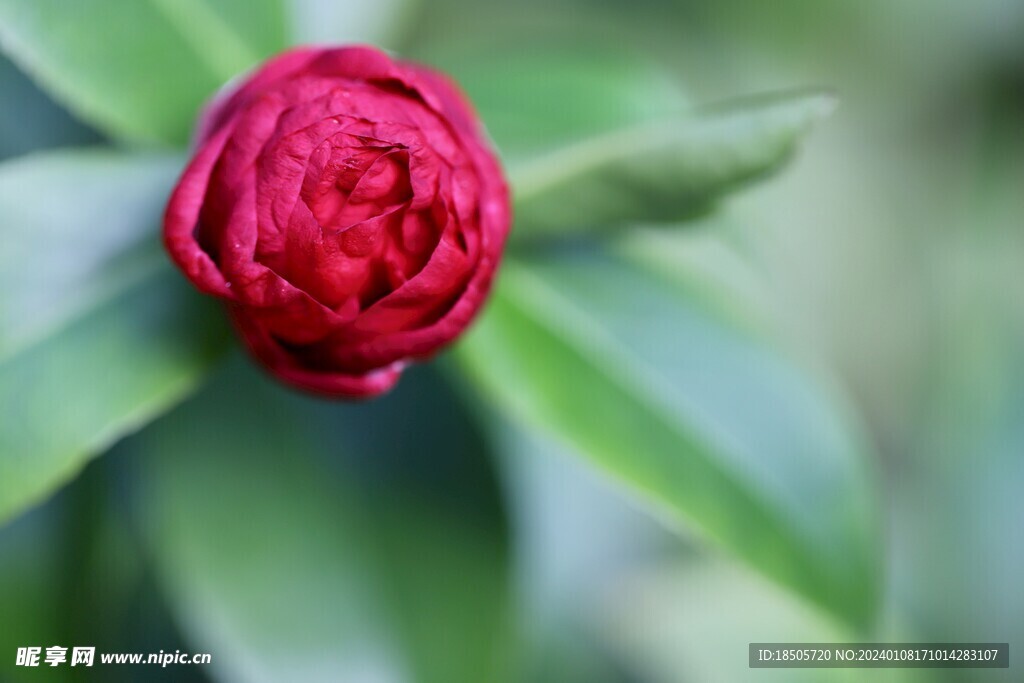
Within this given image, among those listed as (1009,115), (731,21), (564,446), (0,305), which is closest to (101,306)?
(0,305)

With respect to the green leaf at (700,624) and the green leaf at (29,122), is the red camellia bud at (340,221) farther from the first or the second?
the green leaf at (700,624)

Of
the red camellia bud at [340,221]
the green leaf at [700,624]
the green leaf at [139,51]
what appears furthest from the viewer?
the green leaf at [700,624]

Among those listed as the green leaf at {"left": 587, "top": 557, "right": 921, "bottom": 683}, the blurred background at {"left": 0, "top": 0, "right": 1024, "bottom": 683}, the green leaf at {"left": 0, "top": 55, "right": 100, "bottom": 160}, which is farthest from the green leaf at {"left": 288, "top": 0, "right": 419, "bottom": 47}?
→ the green leaf at {"left": 587, "top": 557, "right": 921, "bottom": 683}

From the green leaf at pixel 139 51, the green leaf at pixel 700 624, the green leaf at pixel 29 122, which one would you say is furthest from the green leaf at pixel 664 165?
the green leaf at pixel 700 624

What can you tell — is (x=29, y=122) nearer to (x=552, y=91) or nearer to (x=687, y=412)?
(x=552, y=91)

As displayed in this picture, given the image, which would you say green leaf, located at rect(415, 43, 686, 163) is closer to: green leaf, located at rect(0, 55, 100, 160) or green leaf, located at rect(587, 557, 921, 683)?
green leaf, located at rect(0, 55, 100, 160)

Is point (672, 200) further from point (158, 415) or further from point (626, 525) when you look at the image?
point (626, 525)
